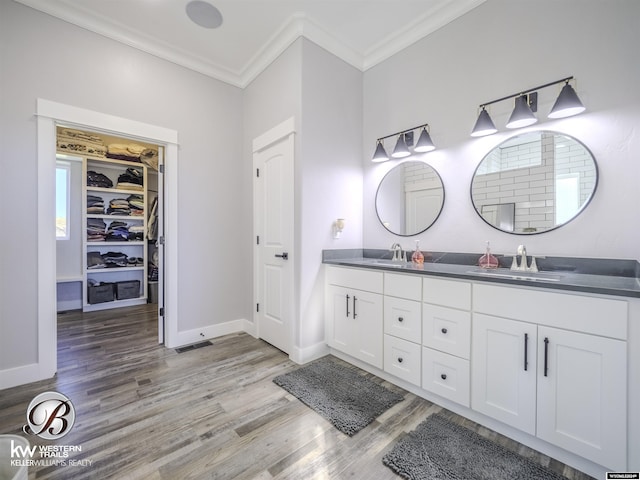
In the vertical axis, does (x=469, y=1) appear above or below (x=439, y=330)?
above

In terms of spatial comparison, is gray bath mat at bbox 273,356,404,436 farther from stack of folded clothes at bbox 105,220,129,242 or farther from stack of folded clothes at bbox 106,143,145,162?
stack of folded clothes at bbox 106,143,145,162

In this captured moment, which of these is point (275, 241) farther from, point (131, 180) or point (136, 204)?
point (131, 180)

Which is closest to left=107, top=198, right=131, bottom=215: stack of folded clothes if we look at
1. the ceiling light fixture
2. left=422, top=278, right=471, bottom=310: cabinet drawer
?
the ceiling light fixture

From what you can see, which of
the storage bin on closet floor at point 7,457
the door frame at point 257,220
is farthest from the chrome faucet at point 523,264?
the storage bin on closet floor at point 7,457

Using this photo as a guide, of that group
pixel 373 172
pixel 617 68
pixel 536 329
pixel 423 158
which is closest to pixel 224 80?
pixel 373 172

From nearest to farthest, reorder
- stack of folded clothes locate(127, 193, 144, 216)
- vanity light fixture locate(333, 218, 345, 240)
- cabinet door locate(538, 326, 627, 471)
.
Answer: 1. cabinet door locate(538, 326, 627, 471)
2. vanity light fixture locate(333, 218, 345, 240)
3. stack of folded clothes locate(127, 193, 144, 216)

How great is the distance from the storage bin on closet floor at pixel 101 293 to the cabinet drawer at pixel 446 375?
14.9 feet

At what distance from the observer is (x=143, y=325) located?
3.44 meters

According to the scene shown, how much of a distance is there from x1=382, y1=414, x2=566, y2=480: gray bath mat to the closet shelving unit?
4559 millimetres

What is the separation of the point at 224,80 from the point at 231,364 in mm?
3127

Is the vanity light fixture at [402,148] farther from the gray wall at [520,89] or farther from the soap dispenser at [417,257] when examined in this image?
the soap dispenser at [417,257]

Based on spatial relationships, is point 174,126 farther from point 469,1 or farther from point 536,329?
point 536,329

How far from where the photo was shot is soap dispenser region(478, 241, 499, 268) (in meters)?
1.98

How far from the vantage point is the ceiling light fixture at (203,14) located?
225 centimetres
